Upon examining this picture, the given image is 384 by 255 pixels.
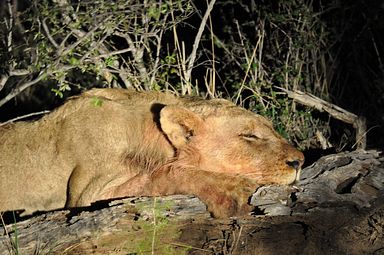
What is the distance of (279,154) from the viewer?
5898mm

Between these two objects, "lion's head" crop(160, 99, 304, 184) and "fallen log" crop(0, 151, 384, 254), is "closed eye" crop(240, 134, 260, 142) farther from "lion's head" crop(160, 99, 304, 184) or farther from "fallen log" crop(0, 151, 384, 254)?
"fallen log" crop(0, 151, 384, 254)

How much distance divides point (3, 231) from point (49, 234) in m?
0.35

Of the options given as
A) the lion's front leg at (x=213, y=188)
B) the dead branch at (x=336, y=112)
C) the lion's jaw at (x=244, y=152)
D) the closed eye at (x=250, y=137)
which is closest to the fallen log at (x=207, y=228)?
the lion's front leg at (x=213, y=188)

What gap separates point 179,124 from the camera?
19.0 ft

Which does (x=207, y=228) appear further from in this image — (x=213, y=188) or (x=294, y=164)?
(x=294, y=164)

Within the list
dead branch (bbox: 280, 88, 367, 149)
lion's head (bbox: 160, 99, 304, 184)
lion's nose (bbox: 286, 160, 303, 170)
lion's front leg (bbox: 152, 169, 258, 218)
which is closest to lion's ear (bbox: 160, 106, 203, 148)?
lion's head (bbox: 160, 99, 304, 184)

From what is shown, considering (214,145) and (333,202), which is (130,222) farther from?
(333,202)

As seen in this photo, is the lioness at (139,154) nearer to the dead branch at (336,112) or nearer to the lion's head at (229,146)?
the lion's head at (229,146)

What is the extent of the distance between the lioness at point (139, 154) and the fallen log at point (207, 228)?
222 mm

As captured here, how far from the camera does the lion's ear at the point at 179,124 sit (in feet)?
18.9

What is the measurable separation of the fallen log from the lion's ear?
0.54 meters

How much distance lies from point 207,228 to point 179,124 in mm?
944

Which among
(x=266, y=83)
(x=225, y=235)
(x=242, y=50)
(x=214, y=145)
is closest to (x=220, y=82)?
(x=242, y=50)

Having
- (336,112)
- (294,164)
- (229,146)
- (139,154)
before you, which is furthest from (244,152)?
(336,112)
